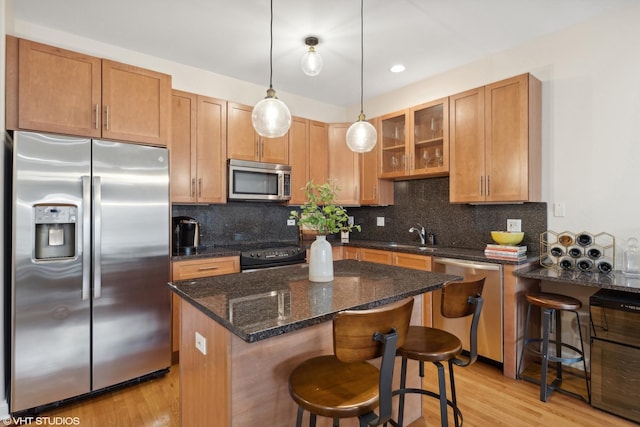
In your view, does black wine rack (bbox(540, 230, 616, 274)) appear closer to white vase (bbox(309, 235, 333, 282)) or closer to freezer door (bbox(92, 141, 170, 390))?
white vase (bbox(309, 235, 333, 282))

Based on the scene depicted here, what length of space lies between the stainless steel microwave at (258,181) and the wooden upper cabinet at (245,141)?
3.6 inches

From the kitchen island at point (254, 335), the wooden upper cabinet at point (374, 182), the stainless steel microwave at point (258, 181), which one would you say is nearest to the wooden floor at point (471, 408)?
the kitchen island at point (254, 335)

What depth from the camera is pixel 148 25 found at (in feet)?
8.58

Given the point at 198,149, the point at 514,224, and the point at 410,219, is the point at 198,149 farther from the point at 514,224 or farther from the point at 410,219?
the point at 514,224

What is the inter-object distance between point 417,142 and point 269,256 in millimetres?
2021

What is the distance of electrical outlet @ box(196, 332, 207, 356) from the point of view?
1410mm

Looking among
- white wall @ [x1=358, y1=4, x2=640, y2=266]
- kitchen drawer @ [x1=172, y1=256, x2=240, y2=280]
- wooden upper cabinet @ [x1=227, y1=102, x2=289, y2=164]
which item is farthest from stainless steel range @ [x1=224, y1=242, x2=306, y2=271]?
white wall @ [x1=358, y1=4, x2=640, y2=266]

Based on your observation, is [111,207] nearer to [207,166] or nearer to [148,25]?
[207,166]

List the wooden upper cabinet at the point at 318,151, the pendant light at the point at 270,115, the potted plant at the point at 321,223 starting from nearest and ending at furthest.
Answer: the potted plant at the point at 321,223, the pendant light at the point at 270,115, the wooden upper cabinet at the point at 318,151

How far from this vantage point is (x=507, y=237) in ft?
9.26

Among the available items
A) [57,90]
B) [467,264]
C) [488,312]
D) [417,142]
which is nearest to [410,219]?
[417,142]

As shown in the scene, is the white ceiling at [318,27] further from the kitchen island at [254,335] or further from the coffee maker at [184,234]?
the kitchen island at [254,335]

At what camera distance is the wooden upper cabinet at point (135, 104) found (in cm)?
242

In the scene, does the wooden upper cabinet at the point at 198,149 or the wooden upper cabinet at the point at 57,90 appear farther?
the wooden upper cabinet at the point at 198,149
